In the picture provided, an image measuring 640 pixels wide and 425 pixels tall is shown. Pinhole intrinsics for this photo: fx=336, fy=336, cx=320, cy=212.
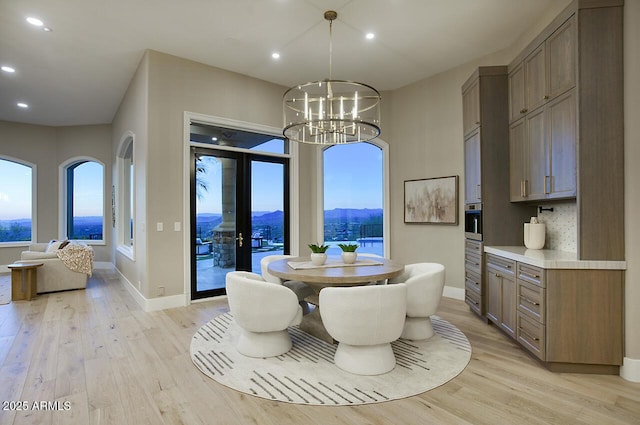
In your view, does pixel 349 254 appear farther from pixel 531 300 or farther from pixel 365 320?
pixel 531 300

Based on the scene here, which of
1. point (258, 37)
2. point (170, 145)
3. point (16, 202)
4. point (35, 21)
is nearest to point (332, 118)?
point (258, 37)

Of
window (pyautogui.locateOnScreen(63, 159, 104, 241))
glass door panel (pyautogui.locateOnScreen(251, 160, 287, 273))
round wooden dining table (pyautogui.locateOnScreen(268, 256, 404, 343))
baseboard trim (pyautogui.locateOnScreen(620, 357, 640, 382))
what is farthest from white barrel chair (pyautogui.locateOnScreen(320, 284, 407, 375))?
window (pyautogui.locateOnScreen(63, 159, 104, 241))

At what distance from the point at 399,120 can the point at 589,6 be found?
126 inches

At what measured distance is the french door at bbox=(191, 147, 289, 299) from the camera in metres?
4.90

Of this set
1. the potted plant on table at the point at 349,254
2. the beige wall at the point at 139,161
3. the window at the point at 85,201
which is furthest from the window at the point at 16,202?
the potted plant on table at the point at 349,254

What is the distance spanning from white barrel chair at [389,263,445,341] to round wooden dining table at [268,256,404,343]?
0.20 meters

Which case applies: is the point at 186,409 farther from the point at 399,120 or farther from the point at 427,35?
the point at 399,120

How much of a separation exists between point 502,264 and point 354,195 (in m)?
3.11

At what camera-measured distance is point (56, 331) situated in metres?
3.60

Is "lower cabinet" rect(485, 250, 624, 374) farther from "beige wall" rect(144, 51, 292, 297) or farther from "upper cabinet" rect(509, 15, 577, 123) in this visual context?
"beige wall" rect(144, 51, 292, 297)

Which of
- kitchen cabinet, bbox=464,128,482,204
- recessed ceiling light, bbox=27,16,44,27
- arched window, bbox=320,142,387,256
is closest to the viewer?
recessed ceiling light, bbox=27,16,44,27

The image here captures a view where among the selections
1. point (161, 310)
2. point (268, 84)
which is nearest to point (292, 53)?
point (268, 84)

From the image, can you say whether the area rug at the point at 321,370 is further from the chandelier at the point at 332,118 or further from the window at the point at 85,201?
the window at the point at 85,201

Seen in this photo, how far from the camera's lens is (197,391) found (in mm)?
2359
